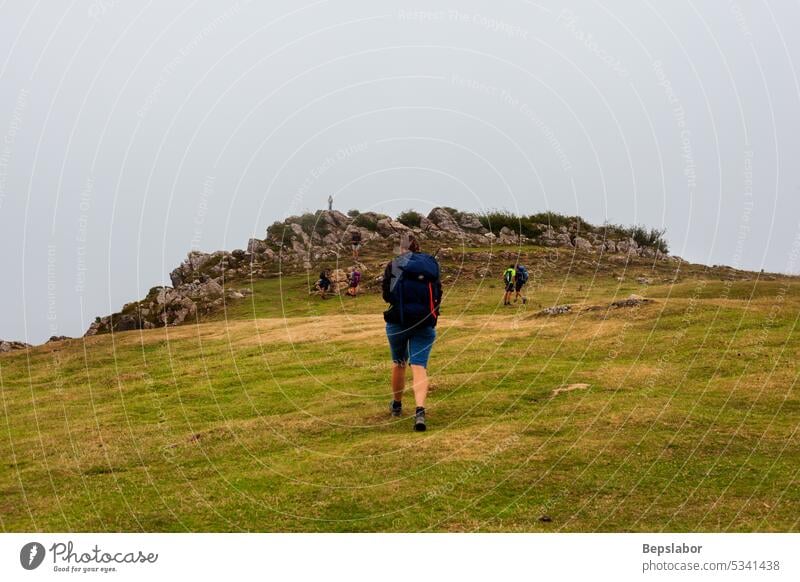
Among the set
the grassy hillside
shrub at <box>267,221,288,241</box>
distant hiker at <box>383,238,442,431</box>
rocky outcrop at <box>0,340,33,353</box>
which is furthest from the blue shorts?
shrub at <box>267,221,288,241</box>

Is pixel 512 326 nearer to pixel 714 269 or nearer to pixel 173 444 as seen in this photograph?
pixel 173 444

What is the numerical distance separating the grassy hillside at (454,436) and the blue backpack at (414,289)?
7.15 ft

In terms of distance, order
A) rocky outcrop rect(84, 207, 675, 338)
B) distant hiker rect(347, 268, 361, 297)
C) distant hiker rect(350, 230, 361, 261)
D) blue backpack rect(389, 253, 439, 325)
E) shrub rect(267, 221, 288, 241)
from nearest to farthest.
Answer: blue backpack rect(389, 253, 439, 325)
distant hiker rect(347, 268, 361, 297)
rocky outcrop rect(84, 207, 675, 338)
distant hiker rect(350, 230, 361, 261)
shrub rect(267, 221, 288, 241)

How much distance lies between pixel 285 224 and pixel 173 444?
65.8 m

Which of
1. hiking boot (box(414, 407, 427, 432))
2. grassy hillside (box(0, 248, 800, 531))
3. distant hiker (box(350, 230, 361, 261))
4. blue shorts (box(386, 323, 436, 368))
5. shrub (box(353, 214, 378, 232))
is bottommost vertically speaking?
grassy hillside (box(0, 248, 800, 531))

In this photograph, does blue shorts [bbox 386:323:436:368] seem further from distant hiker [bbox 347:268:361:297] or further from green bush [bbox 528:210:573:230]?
green bush [bbox 528:210:573:230]

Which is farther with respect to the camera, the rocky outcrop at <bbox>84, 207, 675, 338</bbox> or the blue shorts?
the rocky outcrop at <bbox>84, 207, 675, 338</bbox>

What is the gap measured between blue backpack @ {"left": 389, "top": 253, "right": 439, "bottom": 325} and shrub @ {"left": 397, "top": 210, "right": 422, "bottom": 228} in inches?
2708

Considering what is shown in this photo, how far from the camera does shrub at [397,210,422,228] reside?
276 ft

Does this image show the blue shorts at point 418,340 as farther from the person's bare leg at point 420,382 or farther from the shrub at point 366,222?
the shrub at point 366,222

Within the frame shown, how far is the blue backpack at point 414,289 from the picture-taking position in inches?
574

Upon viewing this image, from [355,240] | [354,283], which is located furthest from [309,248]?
[354,283]

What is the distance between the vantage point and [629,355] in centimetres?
2308

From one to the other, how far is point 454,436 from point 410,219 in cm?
7175
